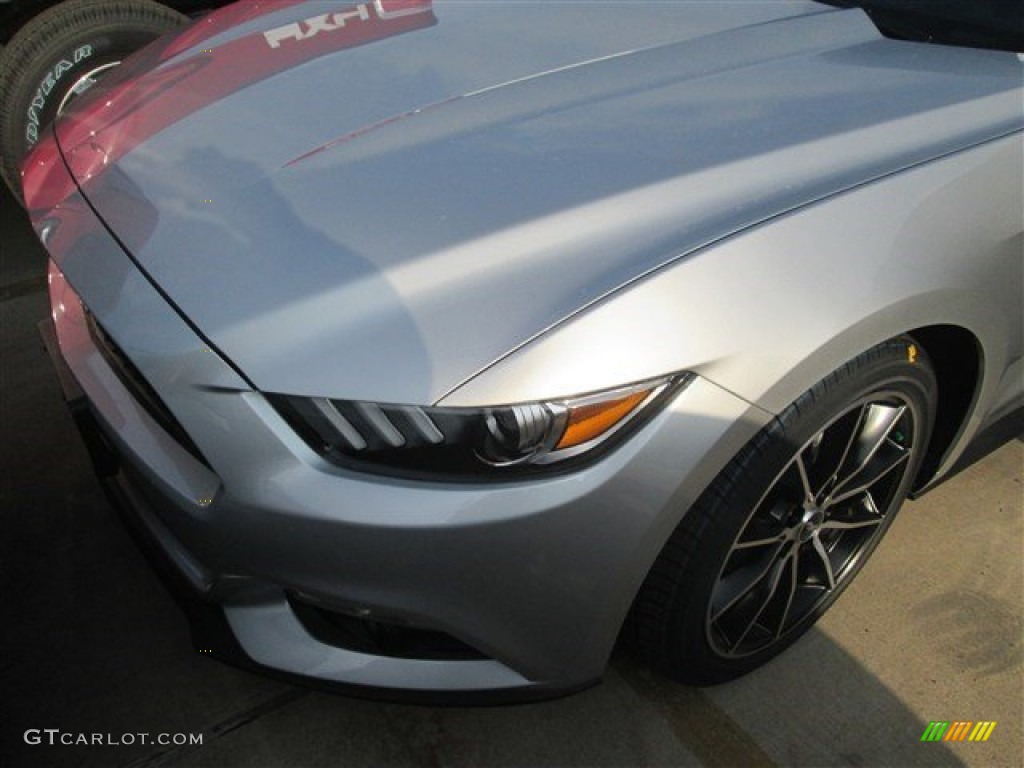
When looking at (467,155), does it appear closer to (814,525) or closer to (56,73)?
(814,525)

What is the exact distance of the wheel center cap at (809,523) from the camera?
5.95 ft

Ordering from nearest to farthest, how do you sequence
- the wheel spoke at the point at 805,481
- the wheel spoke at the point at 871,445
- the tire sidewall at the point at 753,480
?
the tire sidewall at the point at 753,480 → the wheel spoke at the point at 805,481 → the wheel spoke at the point at 871,445

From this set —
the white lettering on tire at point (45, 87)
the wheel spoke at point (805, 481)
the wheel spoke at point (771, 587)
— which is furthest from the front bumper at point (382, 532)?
the white lettering on tire at point (45, 87)

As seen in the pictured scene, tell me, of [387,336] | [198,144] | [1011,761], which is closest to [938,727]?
[1011,761]

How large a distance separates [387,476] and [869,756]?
1220 millimetres

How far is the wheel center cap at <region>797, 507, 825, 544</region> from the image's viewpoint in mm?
1813

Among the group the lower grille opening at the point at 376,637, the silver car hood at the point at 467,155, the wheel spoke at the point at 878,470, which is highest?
the silver car hood at the point at 467,155

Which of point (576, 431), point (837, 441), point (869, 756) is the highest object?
point (576, 431)

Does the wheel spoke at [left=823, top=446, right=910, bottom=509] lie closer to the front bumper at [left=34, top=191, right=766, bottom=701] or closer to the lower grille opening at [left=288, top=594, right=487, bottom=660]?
the front bumper at [left=34, top=191, right=766, bottom=701]

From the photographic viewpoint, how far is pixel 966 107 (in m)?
1.75

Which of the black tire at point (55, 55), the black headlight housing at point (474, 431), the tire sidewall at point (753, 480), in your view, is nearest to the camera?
the black headlight housing at point (474, 431)

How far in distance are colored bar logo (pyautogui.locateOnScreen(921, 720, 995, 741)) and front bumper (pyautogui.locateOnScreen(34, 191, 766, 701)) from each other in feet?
2.70

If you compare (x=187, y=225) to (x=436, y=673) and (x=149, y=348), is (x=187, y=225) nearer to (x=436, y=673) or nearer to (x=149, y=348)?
(x=149, y=348)
